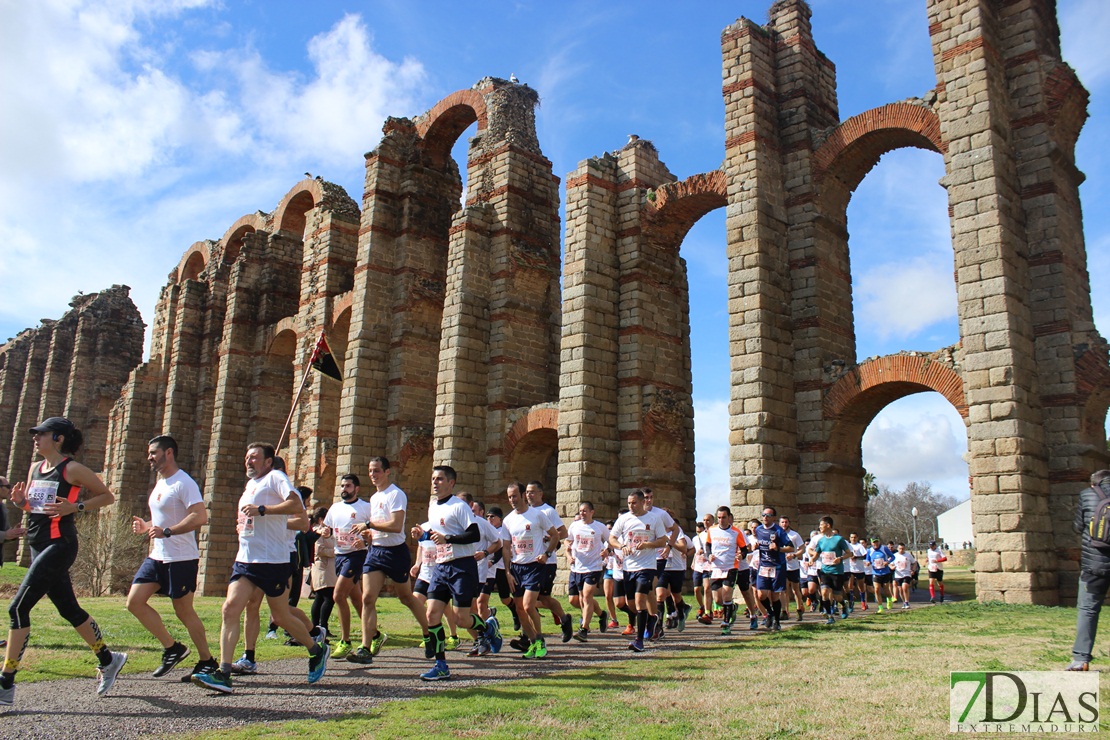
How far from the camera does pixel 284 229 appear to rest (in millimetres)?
32594

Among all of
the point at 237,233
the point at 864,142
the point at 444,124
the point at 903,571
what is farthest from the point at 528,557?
the point at 237,233

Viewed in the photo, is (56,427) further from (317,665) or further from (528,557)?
(528,557)

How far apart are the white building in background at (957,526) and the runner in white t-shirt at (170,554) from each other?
7303 cm

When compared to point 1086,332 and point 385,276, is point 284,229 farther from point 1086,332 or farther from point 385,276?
point 1086,332

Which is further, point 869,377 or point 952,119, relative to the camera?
point 869,377

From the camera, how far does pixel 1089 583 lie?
665 centimetres

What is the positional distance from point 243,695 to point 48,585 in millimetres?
1604

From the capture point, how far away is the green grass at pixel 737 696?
16.7 ft

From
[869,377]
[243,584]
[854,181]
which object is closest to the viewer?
[243,584]

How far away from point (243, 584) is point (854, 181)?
607 inches

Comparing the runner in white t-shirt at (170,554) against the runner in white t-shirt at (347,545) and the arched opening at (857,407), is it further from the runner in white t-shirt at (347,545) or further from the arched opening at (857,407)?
the arched opening at (857,407)

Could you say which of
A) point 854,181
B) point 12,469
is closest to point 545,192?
point 854,181

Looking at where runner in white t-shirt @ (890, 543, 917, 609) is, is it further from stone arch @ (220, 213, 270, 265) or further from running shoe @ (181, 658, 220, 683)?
stone arch @ (220, 213, 270, 265)

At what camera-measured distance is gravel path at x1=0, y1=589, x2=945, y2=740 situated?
5285mm
